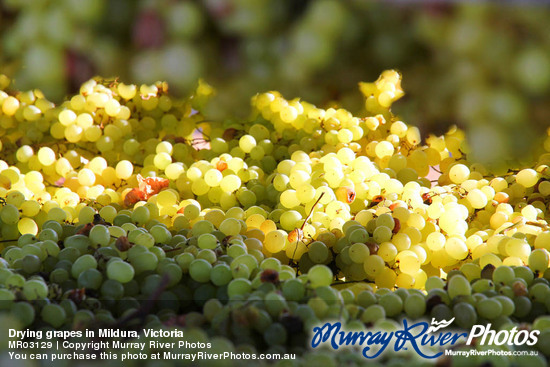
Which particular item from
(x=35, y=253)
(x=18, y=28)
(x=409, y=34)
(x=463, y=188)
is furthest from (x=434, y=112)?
(x=463, y=188)

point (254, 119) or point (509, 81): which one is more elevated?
point (254, 119)

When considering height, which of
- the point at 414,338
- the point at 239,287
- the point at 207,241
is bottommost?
the point at 414,338

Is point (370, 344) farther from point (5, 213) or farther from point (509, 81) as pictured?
point (5, 213)

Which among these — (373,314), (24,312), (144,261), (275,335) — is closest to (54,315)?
(24,312)

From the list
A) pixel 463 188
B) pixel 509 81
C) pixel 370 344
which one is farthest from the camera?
pixel 463 188

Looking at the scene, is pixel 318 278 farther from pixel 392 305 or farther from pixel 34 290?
pixel 34 290

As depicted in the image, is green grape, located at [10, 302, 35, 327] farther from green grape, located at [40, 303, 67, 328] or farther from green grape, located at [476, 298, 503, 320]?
green grape, located at [476, 298, 503, 320]

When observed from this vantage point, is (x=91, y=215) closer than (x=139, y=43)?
No
